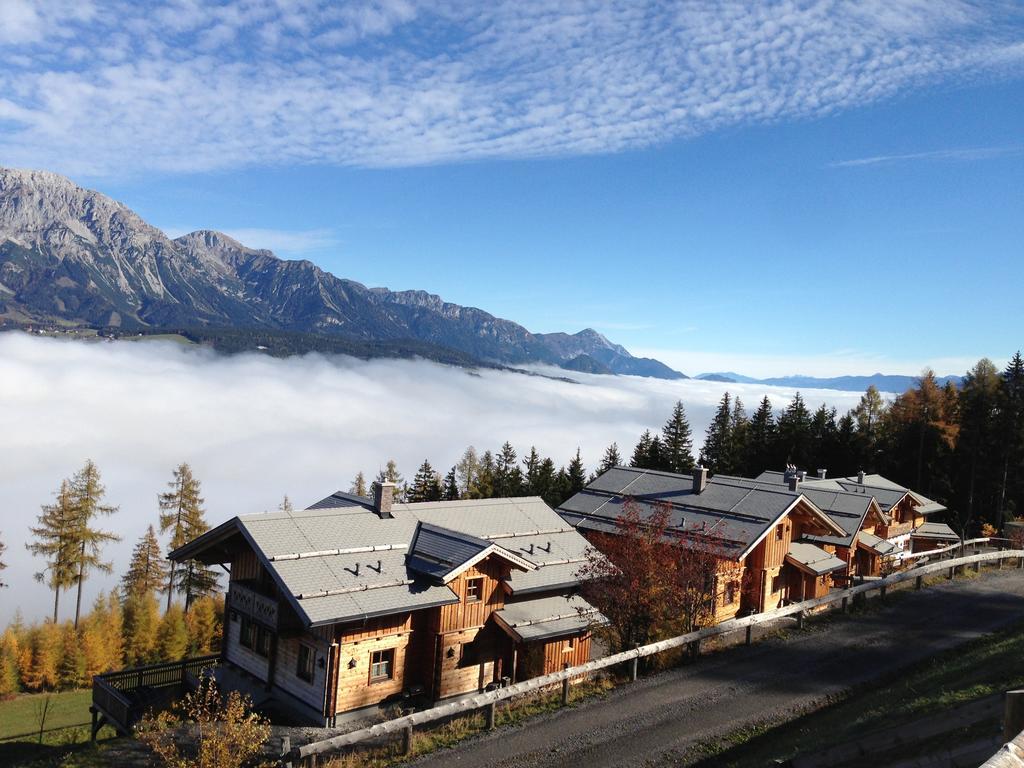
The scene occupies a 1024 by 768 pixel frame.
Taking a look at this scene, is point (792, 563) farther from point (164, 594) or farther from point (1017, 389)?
point (164, 594)

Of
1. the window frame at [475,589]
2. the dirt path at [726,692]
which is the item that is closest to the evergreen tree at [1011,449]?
the dirt path at [726,692]

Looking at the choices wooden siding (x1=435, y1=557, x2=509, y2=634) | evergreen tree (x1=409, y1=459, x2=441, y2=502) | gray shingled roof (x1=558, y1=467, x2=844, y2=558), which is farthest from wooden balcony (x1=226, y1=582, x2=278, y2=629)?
evergreen tree (x1=409, y1=459, x2=441, y2=502)

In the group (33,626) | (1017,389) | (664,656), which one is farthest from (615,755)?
(1017,389)

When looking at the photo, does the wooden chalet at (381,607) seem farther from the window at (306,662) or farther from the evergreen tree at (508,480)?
the evergreen tree at (508,480)

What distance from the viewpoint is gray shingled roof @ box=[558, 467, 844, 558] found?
1529 inches

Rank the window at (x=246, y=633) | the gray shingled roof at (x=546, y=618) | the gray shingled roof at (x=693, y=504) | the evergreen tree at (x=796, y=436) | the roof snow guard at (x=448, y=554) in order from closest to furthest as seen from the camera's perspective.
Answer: the roof snow guard at (x=448, y=554), the gray shingled roof at (x=546, y=618), the window at (x=246, y=633), the gray shingled roof at (x=693, y=504), the evergreen tree at (x=796, y=436)

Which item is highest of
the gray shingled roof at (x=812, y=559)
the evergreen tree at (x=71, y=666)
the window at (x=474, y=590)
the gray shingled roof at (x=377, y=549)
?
the gray shingled roof at (x=377, y=549)

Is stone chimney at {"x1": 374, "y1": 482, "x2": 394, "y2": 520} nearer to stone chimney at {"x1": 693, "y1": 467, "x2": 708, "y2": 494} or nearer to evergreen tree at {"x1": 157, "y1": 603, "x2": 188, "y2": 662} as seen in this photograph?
stone chimney at {"x1": 693, "y1": 467, "x2": 708, "y2": 494}

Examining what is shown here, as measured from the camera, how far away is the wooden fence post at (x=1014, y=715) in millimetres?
6484

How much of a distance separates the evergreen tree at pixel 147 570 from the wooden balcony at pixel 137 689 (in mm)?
43225

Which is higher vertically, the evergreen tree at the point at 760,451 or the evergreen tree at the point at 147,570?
the evergreen tree at the point at 760,451

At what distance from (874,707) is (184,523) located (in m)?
64.1

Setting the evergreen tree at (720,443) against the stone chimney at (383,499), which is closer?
the stone chimney at (383,499)

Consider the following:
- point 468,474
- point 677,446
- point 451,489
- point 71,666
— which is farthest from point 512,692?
point 468,474
